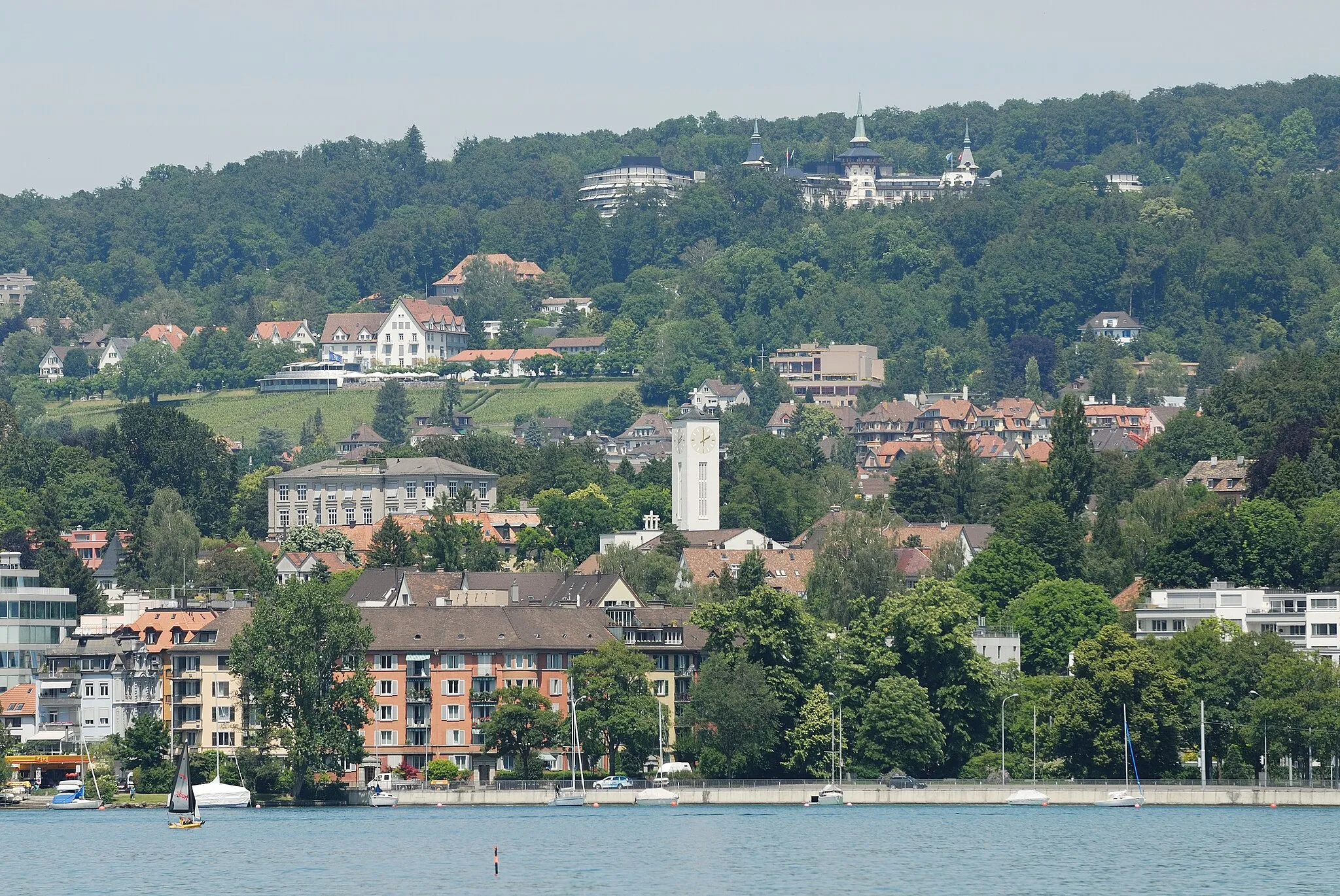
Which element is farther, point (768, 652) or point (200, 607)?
point (200, 607)

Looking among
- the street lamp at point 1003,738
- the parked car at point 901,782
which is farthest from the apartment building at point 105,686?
the street lamp at point 1003,738

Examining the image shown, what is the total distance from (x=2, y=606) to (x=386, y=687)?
90.7ft

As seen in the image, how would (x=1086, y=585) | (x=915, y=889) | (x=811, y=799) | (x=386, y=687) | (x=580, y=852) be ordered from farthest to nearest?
(x=1086, y=585)
(x=386, y=687)
(x=811, y=799)
(x=580, y=852)
(x=915, y=889)

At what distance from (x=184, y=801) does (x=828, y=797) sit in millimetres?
24690

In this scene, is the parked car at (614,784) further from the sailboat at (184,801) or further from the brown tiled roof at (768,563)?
the brown tiled roof at (768,563)

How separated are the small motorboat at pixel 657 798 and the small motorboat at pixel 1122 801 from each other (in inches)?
657

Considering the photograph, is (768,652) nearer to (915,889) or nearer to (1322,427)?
(915,889)

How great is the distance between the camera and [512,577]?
150 m

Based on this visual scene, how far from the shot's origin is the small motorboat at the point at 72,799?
117 m

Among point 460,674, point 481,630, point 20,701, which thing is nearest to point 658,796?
point 460,674

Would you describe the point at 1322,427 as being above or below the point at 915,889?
above

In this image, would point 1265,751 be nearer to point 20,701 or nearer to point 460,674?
point 460,674

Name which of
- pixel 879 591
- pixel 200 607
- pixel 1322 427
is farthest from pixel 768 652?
pixel 1322 427

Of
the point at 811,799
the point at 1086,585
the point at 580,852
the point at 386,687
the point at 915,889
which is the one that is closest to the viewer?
the point at 915,889
